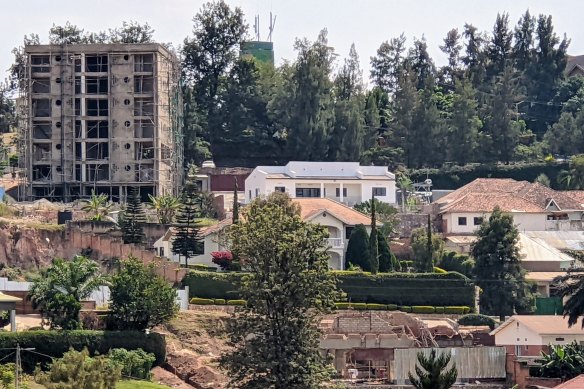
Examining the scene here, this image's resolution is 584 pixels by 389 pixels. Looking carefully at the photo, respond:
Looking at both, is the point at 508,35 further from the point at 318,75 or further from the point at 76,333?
the point at 76,333

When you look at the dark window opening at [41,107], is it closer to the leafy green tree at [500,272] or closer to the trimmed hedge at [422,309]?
the leafy green tree at [500,272]

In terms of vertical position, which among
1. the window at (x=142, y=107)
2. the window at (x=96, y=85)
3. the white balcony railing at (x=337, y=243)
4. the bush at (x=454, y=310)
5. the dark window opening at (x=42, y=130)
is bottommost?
the bush at (x=454, y=310)

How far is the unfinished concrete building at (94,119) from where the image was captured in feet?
391

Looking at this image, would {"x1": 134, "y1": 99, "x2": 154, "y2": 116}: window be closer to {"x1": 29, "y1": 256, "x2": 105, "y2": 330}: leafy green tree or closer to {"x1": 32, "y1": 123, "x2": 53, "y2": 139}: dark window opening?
{"x1": 32, "y1": 123, "x2": 53, "y2": 139}: dark window opening

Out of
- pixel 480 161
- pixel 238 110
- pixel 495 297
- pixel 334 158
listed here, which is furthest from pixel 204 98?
pixel 495 297

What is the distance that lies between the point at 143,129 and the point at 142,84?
115 inches

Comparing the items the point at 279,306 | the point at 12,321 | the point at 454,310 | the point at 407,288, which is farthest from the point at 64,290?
the point at 454,310

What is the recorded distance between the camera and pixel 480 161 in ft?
424

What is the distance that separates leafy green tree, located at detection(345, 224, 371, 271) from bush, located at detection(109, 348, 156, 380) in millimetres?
21146

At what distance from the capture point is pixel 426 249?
335 feet

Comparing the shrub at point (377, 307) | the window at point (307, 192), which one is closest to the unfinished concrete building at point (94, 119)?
the window at point (307, 192)

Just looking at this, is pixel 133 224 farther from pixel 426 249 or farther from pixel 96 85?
pixel 96 85

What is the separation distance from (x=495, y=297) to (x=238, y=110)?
3394cm

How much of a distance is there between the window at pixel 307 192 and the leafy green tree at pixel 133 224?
15742mm
